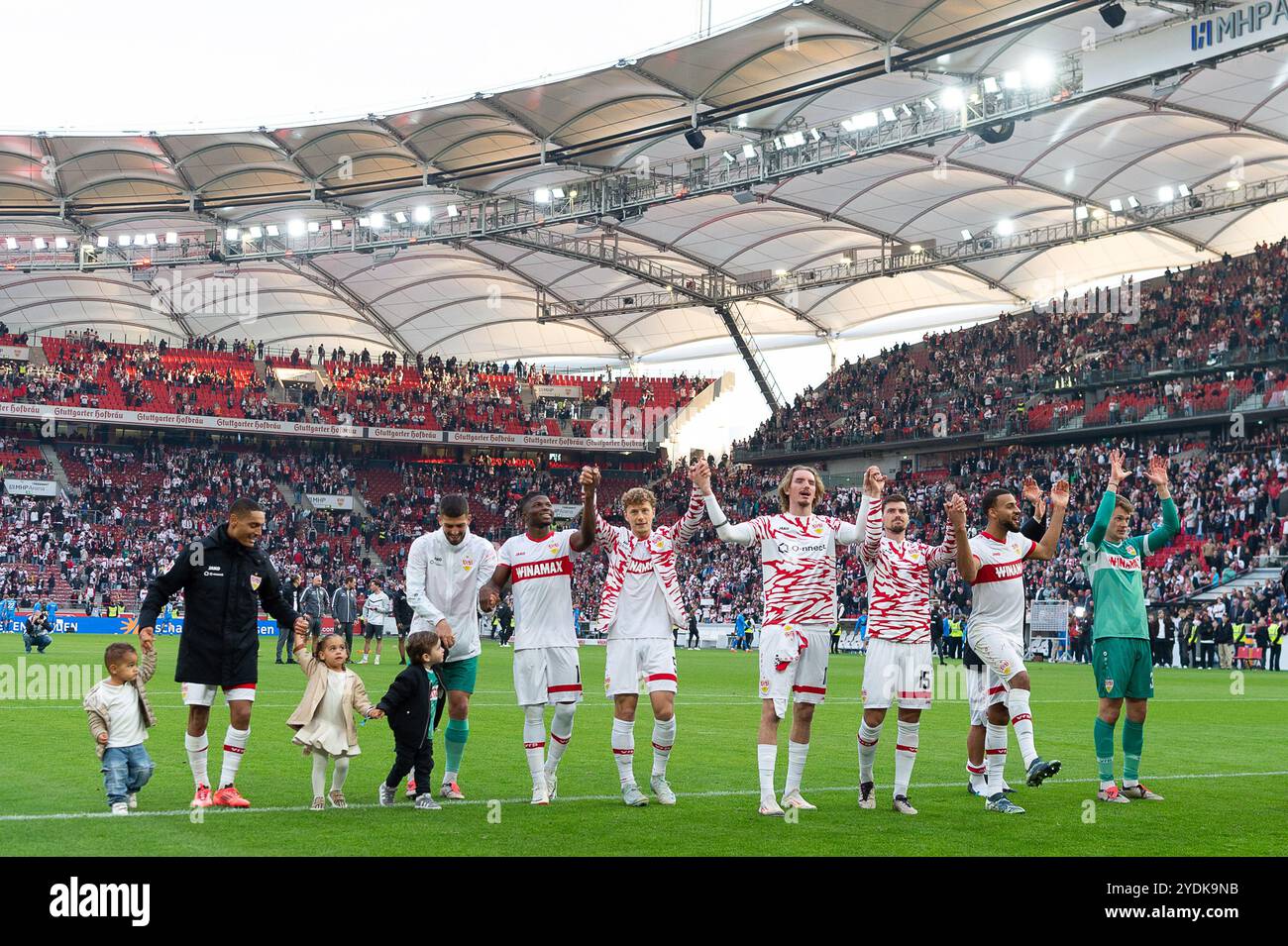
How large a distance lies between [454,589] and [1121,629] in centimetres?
506

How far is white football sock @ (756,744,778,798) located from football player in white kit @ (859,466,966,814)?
0.76m

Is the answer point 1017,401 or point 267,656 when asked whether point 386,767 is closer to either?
point 267,656

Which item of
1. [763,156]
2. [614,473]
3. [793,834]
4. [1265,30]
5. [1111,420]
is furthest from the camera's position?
[614,473]

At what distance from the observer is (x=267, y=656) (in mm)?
30266

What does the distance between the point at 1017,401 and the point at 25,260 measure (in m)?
40.2

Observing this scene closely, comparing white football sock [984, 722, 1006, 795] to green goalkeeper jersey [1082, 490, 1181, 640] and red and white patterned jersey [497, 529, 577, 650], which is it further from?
red and white patterned jersey [497, 529, 577, 650]

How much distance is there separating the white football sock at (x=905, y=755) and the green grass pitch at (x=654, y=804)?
11.3 inches

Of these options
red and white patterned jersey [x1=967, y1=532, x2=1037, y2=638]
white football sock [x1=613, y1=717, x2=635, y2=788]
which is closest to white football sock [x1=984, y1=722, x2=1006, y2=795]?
red and white patterned jersey [x1=967, y1=532, x2=1037, y2=638]

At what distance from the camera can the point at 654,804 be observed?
9273mm

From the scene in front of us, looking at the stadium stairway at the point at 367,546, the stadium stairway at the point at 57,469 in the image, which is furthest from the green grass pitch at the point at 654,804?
the stadium stairway at the point at 57,469

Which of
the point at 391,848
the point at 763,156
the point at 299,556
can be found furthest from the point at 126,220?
the point at 391,848

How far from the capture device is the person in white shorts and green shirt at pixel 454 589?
9.73m

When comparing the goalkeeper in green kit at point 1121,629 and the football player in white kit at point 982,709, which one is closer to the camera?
the football player in white kit at point 982,709

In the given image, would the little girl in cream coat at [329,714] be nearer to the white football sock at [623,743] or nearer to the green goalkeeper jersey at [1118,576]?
the white football sock at [623,743]
